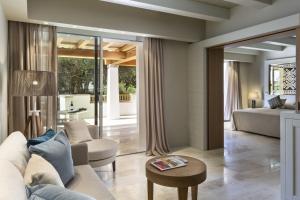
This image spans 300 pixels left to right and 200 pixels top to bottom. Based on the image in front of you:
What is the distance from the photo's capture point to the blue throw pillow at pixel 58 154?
6.08 ft

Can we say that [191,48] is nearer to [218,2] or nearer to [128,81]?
[218,2]

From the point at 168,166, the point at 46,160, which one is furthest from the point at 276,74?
the point at 46,160

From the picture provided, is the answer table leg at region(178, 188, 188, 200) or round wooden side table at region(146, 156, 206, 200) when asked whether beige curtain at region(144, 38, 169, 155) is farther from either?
table leg at region(178, 188, 188, 200)

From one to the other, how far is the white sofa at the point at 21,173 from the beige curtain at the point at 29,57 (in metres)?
1.58

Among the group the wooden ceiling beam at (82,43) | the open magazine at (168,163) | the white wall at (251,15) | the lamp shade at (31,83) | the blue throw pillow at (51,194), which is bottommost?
the open magazine at (168,163)

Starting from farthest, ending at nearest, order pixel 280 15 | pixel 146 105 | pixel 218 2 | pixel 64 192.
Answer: pixel 146 105
pixel 218 2
pixel 280 15
pixel 64 192

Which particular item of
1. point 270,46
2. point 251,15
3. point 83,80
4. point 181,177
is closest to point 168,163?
point 181,177

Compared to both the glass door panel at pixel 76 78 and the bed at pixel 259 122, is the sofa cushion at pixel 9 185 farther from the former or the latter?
the bed at pixel 259 122

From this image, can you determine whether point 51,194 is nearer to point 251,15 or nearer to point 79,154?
point 79,154

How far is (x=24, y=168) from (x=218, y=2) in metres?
3.91

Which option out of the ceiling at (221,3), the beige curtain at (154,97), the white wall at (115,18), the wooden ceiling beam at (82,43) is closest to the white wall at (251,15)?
the ceiling at (221,3)

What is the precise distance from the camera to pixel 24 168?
1.69 meters

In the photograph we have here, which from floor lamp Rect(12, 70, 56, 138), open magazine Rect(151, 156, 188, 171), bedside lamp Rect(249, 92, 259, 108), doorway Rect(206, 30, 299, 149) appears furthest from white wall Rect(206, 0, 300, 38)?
bedside lamp Rect(249, 92, 259, 108)

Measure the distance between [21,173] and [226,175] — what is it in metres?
2.81
